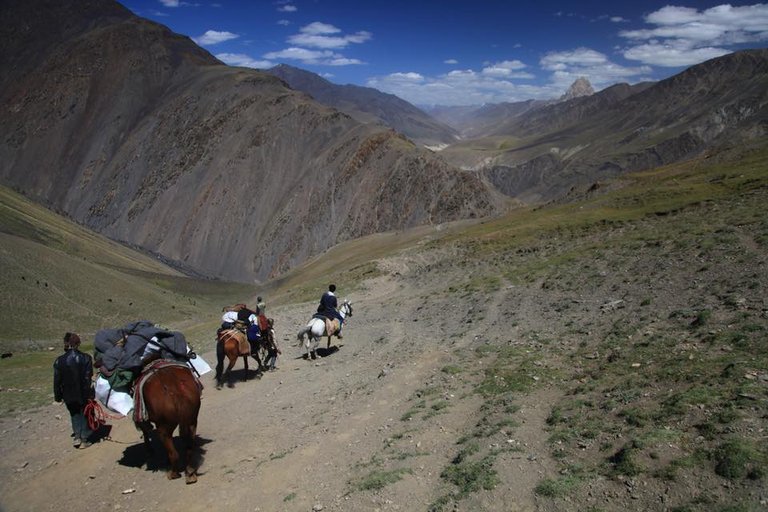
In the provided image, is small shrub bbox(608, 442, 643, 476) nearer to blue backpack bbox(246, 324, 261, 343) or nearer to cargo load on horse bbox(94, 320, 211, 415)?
cargo load on horse bbox(94, 320, 211, 415)

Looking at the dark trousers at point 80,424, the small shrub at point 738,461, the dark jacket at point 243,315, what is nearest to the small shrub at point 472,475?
the small shrub at point 738,461

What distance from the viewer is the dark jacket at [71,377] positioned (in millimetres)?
11891

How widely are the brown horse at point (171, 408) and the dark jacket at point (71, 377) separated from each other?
2.26 meters

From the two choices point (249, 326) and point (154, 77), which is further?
point (154, 77)

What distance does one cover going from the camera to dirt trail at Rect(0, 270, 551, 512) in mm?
8891

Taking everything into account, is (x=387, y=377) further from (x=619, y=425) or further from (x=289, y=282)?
(x=289, y=282)

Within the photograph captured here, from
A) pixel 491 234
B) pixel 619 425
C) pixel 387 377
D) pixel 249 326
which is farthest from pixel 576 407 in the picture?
pixel 491 234

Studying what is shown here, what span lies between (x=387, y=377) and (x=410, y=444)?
4.67 meters

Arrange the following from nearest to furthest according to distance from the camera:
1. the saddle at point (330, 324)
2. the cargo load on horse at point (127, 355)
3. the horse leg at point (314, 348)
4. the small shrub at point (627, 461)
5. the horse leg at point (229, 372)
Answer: the small shrub at point (627, 461), the cargo load on horse at point (127, 355), the horse leg at point (229, 372), the saddle at point (330, 324), the horse leg at point (314, 348)

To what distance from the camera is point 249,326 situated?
16.5 m

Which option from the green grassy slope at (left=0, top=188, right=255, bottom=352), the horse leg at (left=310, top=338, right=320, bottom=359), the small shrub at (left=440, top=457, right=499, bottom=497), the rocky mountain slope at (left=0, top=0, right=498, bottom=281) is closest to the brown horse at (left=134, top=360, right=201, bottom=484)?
the small shrub at (left=440, top=457, right=499, bottom=497)

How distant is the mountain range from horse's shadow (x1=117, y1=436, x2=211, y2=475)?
2393 inches

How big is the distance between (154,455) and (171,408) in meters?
1.95

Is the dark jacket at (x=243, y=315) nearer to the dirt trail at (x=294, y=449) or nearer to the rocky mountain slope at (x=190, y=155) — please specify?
the dirt trail at (x=294, y=449)
